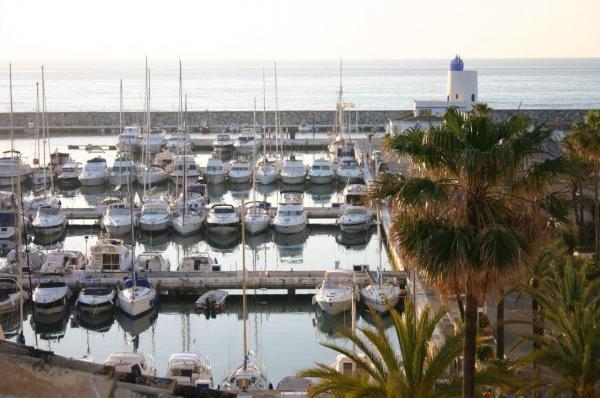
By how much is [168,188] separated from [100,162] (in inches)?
199

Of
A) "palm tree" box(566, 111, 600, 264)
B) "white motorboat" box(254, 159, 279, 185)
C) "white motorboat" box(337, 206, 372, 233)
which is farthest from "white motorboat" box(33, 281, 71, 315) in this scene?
"white motorboat" box(254, 159, 279, 185)

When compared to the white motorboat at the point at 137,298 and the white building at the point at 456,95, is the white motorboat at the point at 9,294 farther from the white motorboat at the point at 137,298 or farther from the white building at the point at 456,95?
the white building at the point at 456,95

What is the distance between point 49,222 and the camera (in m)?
45.3

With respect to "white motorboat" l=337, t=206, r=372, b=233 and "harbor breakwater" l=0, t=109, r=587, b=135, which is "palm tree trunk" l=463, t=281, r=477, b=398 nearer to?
"white motorboat" l=337, t=206, r=372, b=233

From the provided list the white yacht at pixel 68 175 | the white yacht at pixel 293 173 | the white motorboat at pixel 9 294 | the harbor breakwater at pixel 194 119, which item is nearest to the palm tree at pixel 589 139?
the white motorboat at pixel 9 294

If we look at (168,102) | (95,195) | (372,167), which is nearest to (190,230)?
(95,195)

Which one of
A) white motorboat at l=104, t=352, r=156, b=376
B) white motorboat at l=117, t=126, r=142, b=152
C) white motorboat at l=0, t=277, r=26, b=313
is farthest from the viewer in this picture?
white motorboat at l=117, t=126, r=142, b=152

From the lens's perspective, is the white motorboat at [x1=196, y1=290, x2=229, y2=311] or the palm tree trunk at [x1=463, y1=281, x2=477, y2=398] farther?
the white motorboat at [x1=196, y1=290, x2=229, y2=311]

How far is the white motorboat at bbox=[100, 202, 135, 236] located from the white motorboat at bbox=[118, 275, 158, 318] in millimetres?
12291

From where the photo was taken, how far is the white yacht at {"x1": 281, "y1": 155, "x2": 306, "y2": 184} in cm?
5912

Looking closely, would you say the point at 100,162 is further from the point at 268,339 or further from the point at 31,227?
the point at 268,339

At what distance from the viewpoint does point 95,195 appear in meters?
58.1

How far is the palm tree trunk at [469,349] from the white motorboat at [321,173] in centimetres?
4759

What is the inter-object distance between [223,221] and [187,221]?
64.9 inches
